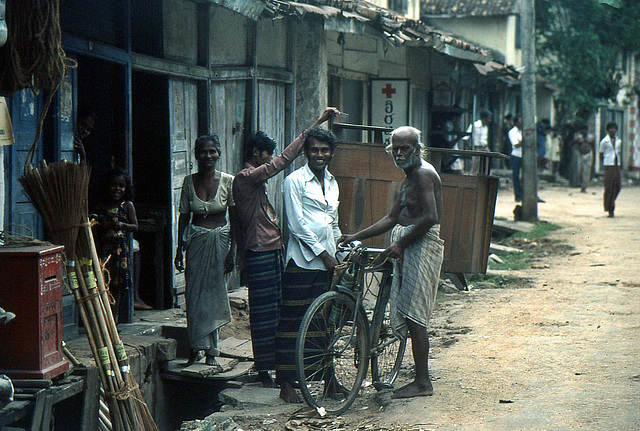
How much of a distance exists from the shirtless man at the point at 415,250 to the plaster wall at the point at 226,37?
3.71 meters

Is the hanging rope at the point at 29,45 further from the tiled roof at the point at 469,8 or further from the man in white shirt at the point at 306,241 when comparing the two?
the tiled roof at the point at 469,8

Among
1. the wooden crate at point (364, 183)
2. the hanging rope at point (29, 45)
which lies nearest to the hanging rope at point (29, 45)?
the hanging rope at point (29, 45)

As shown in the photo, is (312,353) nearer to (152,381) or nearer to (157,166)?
(152,381)

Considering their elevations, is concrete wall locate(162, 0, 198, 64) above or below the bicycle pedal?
above

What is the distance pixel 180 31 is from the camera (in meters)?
7.92

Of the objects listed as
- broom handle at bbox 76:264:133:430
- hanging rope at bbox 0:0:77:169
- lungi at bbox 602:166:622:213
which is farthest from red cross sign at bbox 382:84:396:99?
hanging rope at bbox 0:0:77:169

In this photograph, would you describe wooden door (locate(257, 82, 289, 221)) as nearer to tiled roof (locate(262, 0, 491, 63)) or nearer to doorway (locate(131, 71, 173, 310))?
tiled roof (locate(262, 0, 491, 63))

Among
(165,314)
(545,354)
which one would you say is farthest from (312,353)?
(165,314)

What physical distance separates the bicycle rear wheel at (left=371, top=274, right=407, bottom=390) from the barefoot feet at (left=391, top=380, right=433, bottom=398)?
0.18 m

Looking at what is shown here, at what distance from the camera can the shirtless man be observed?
5.20 meters

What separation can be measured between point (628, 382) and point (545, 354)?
94 centimetres

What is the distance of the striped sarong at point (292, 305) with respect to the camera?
5449 mm

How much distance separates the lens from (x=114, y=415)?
505cm

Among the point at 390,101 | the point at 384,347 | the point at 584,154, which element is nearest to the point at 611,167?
the point at 390,101
